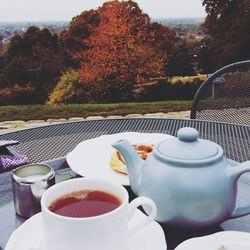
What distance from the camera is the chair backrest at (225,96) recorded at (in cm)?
151

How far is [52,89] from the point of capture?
472 cm

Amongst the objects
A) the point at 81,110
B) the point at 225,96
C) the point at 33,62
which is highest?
the point at 225,96

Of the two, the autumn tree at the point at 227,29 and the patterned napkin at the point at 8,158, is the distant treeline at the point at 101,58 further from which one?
the patterned napkin at the point at 8,158

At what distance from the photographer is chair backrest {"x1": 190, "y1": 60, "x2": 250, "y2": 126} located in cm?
151

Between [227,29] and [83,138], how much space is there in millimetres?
3793

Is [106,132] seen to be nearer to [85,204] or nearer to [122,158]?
[122,158]

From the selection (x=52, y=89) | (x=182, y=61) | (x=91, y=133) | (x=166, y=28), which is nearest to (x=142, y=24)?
(x=166, y=28)

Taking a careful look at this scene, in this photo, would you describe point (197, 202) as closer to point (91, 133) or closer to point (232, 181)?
point (232, 181)

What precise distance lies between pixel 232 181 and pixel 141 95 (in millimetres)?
4176

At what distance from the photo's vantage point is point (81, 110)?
14.6 ft

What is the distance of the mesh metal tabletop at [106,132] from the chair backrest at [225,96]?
1.12 ft

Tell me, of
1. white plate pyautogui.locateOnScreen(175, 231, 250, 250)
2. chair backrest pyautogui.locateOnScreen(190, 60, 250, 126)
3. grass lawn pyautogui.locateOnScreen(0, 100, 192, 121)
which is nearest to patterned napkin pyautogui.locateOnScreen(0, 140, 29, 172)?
white plate pyautogui.locateOnScreen(175, 231, 250, 250)

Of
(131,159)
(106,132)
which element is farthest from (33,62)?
(131,159)

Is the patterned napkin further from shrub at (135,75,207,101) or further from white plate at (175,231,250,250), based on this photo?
shrub at (135,75,207,101)
